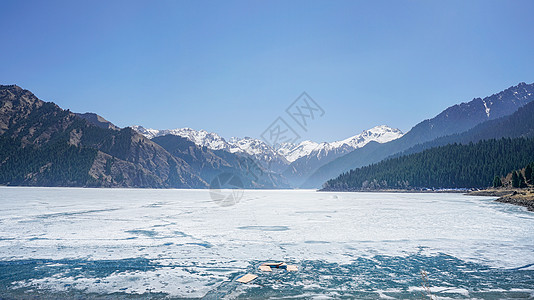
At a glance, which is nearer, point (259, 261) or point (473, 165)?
point (259, 261)

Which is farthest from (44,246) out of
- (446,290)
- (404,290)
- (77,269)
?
(446,290)

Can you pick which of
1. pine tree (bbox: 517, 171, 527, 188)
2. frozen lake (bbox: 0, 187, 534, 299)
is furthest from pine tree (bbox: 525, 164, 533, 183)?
frozen lake (bbox: 0, 187, 534, 299)

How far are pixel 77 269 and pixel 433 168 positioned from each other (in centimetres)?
21002

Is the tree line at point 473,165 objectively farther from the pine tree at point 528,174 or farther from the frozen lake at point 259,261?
the frozen lake at point 259,261

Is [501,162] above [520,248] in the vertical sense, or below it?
above

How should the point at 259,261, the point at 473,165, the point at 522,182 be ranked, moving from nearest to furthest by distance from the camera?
the point at 259,261, the point at 522,182, the point at 473,165

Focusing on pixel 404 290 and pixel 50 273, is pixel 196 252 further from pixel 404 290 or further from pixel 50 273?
pixel 404 290

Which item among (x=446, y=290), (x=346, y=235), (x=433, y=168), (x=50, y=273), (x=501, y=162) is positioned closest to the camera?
(x=446, y=290)

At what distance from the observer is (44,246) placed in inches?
803

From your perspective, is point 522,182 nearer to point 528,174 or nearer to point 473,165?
point 528,174

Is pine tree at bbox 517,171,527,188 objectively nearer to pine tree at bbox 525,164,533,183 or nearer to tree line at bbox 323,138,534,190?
pine tree at bbox 525,164,533,183

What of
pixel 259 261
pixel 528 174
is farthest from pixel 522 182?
pixel 259 261

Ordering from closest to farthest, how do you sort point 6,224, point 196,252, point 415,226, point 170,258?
1. point 170,258
2. point 196,252
3. point 6,224
4. point 415,226

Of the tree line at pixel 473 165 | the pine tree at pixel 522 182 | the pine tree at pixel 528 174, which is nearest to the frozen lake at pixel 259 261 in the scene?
the pine tree at pixel 528 174
